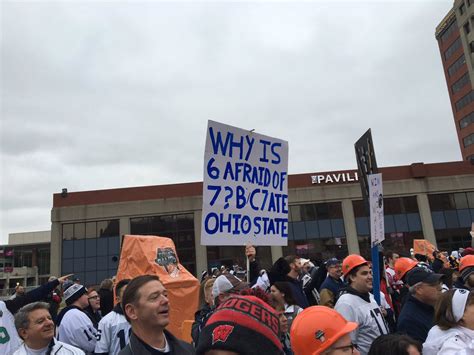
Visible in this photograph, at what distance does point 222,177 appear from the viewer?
4762mm

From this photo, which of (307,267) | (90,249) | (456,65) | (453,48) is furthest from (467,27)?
(307,267)

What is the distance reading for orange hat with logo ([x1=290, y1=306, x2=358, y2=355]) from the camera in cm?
204

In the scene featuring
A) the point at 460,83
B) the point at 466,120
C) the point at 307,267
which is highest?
the point at 460,83

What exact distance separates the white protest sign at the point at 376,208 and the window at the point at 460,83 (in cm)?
6979

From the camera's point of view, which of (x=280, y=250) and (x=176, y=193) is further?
(x=176, y=193)

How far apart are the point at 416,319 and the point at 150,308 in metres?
2.48

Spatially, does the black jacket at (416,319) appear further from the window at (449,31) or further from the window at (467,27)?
the window at (449,31)

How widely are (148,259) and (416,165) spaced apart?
4062cm

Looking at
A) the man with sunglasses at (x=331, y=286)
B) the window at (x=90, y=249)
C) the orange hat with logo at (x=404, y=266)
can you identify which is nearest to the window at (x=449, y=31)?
the window at (x=90, y=249)

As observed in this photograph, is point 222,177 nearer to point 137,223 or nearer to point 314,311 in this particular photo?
point 314,311

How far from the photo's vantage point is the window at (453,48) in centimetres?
6506

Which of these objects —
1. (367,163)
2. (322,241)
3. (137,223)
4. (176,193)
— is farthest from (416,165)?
(367,163)

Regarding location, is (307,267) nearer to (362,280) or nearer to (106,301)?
(106,301)

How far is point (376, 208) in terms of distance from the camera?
475 cm
